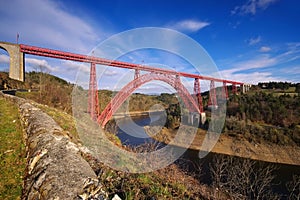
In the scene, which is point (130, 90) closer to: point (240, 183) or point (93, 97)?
point (93, 97)

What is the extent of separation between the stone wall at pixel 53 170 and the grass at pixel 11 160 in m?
0.13

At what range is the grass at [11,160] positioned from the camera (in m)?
3.18

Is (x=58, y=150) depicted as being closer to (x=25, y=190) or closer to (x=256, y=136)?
(x=25, y=190)

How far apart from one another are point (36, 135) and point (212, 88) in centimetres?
3439

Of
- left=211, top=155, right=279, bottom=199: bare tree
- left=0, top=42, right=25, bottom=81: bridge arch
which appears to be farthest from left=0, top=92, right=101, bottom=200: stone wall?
left=0, top=42, right=25, bottom=81: bridge arch

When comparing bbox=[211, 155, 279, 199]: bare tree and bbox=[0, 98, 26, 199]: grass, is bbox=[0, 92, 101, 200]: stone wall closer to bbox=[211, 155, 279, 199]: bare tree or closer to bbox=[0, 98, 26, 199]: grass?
bbox=[0, 98, 26, 199]: grass

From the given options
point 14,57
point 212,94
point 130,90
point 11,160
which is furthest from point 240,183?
point 212,94

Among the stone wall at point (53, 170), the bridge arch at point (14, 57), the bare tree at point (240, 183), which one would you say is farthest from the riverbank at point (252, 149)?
the stone wall at point (53, 170)

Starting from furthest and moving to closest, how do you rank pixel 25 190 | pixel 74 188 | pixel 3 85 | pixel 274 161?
pixel 274 161
pixel 3 85
pixel 25 190
pixel 74 188

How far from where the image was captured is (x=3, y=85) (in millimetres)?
16906

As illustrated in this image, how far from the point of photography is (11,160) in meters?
3.96

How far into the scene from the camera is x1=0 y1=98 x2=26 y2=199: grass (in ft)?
10.4

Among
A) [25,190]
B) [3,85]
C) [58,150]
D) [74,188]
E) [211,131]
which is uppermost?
[3,85]

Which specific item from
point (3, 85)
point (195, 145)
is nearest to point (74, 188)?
point (3, 85)
